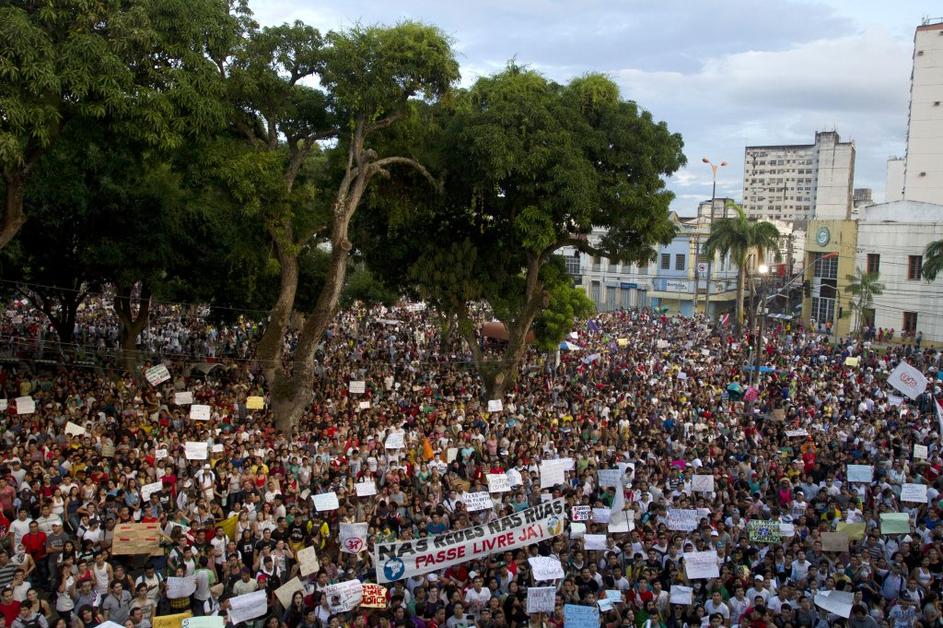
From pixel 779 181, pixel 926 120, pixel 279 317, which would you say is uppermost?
pixel 779 181

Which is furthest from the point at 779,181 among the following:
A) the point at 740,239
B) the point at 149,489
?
the point at 149,489

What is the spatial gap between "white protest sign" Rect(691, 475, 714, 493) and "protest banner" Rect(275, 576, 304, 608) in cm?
729

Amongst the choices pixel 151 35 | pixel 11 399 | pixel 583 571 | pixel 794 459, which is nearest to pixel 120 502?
pixel 583 571

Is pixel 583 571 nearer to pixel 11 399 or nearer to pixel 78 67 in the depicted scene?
pixel 78 67

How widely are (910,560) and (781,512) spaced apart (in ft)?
7.73

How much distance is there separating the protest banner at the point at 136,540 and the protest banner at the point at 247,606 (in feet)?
6.18

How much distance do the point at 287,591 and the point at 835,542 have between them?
764 cm

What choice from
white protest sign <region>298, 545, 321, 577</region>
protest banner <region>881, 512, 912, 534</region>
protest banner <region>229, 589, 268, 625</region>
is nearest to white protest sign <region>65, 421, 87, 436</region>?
white protest sign <region>298, 545, 321, 577</region>

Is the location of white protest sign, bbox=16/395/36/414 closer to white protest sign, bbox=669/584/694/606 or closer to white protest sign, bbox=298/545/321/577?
white protest sign, bbox=298/545/321/577

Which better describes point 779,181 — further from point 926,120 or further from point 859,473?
point 859,473

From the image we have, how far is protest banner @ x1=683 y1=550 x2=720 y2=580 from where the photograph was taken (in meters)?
10.8

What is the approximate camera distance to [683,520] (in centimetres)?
1225

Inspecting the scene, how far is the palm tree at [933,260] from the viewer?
3903 centimetres

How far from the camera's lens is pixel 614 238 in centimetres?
2366
